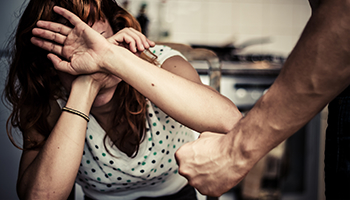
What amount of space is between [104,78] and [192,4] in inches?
65.1

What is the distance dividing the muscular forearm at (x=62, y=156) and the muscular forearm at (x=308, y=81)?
1.29ft

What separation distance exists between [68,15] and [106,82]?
175 mm

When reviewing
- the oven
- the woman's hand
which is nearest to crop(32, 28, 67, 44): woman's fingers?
the woman's hand

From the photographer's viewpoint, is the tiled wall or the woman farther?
the tiled wall

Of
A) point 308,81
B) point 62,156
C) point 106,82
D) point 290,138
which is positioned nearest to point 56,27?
point 106,82

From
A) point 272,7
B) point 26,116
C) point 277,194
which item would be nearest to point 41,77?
point 26,116

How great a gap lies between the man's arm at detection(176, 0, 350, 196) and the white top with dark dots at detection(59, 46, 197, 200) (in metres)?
0.33

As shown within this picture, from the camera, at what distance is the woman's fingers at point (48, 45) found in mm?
568

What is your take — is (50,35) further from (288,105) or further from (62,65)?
(288,105)

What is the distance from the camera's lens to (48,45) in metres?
0.57

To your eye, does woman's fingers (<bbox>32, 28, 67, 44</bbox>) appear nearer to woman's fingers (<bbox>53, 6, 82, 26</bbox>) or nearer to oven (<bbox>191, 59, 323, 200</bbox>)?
woman's fingers (<bbox>53, 6, 82, 26</bbox>)

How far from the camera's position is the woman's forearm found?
1.56 ft

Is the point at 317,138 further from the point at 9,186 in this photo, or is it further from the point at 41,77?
the point at 9,186

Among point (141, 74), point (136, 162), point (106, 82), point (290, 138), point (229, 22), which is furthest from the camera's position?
point (229, 22)
